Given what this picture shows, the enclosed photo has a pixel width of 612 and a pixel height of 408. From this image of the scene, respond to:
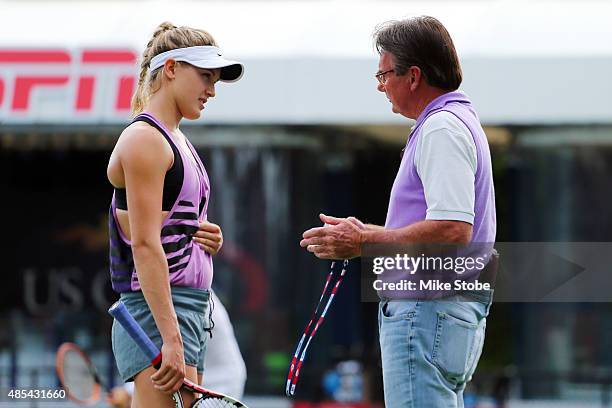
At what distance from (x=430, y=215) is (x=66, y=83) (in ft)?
18.9

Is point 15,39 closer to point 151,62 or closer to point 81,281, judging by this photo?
point 81,281

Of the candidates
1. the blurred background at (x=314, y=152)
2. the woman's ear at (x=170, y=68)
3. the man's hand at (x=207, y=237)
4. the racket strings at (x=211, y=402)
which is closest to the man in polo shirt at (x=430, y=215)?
the man's hand at (x=207, y=237)

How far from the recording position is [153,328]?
3133 millimetres

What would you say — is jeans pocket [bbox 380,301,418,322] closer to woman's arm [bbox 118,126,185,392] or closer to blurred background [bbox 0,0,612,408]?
woman's arm [bbox 118,126,185,392]

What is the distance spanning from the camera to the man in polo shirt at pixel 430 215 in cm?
315

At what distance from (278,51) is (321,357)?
7.44 ft

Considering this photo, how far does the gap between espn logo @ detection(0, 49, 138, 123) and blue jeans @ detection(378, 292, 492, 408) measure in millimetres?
5482

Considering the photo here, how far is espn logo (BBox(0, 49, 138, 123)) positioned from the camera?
8.41m

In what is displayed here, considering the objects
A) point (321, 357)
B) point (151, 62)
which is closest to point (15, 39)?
point (321, 357)

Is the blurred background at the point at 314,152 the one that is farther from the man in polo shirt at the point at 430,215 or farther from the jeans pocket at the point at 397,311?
the jeans pocket at the point at 397,311

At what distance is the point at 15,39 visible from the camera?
867cm

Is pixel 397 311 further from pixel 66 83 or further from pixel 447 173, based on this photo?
pixel 66 83

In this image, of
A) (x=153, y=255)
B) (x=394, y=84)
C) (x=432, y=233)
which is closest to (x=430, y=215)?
(x=432, y=233)

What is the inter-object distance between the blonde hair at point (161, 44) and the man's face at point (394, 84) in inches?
19.6
